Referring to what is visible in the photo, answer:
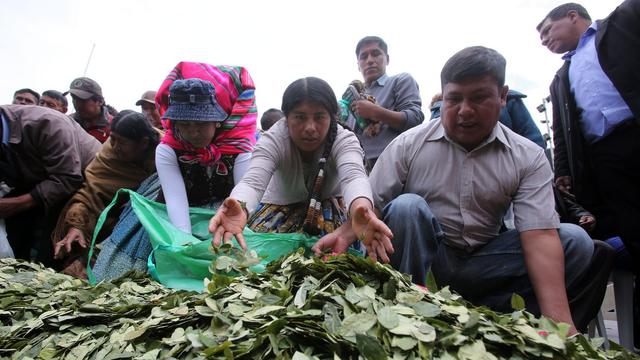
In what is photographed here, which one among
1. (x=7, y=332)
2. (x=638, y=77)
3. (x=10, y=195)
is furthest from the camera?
(x=10, y=195)

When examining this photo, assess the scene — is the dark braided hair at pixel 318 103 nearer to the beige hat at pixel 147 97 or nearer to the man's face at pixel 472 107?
the man's face at pixel 472 107

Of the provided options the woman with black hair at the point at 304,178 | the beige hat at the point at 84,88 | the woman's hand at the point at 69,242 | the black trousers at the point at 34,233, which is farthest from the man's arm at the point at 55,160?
the woman with black hair at the point at 304,178

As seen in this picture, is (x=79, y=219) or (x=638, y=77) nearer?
(x=638, y=77)

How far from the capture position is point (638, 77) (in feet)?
6.48

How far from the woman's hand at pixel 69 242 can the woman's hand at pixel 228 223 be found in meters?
1.40

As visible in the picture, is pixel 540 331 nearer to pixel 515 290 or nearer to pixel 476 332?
pixel 476 332

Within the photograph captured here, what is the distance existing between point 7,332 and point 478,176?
1790mm

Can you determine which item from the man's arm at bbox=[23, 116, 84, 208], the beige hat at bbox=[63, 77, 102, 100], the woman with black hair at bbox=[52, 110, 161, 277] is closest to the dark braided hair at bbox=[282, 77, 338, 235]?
the woman with black hair at bbox=[52, 110, 161, 277]

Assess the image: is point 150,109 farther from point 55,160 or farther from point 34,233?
point 34,233

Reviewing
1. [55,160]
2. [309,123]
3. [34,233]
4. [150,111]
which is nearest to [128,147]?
[55,160]

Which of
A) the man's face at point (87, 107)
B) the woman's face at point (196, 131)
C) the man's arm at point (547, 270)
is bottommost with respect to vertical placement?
the man's arm at point (547, 270)

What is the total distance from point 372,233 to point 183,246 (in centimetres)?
87

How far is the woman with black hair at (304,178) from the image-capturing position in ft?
6.03

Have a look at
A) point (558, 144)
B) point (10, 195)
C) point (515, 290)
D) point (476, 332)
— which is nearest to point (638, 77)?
point (558, 144)
